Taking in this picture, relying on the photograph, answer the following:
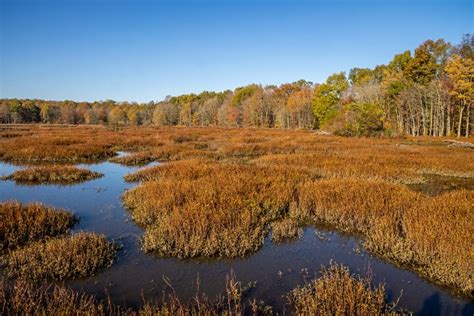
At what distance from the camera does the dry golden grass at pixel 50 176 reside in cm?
1617

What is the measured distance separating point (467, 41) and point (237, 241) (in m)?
53.9

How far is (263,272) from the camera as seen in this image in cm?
660

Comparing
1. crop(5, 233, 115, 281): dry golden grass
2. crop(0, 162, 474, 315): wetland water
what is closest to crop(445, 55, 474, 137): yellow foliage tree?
crop(0, 162, 474, 315): wetland water

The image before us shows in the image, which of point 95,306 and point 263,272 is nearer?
point 95,306

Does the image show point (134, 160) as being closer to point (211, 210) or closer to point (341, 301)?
point (211, 210)

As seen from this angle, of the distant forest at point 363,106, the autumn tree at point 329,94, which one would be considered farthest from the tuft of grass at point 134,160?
the autumn tree at point 329,94

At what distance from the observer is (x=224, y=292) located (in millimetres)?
5777

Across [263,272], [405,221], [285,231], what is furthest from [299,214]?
[263,272]

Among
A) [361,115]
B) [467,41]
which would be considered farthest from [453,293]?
[467,41]

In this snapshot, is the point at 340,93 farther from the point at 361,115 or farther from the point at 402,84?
the point at 361,115

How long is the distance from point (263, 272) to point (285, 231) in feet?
7.72

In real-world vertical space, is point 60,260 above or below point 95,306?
above

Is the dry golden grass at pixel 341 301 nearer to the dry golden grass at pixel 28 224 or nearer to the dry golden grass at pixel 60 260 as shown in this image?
the dry golden grass at pixel 60 260

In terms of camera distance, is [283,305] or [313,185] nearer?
[283,305]
